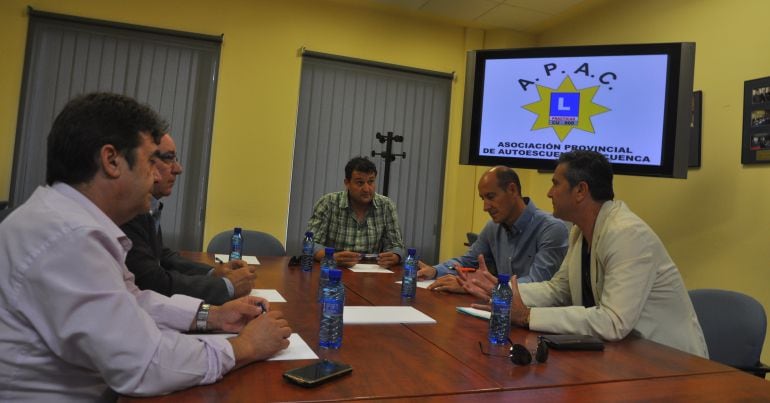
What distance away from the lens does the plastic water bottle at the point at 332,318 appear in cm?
132

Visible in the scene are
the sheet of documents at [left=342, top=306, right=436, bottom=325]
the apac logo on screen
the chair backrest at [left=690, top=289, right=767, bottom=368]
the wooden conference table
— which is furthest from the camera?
the apac logo on screen

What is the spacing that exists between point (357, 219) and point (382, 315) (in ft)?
5.62

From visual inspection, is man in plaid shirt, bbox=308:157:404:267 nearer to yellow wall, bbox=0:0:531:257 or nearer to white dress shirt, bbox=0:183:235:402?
yellow wall, bbox=0:0:531:257

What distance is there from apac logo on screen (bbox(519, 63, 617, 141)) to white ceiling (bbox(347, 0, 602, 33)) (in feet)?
4.27

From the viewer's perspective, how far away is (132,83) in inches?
163

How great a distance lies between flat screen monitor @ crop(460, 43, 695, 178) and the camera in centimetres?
293

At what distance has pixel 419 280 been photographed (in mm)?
2518

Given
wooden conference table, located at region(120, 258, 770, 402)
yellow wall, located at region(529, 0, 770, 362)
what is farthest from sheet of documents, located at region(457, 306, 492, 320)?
yellow wall, located at region(529, 0, 770, 362)

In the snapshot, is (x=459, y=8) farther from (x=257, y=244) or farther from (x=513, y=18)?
(x=257, y=244)

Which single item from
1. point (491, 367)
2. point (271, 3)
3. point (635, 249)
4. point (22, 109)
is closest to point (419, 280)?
point (635, 249)

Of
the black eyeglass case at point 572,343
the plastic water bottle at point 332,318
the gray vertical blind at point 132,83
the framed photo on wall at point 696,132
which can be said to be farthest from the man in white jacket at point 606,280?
the gray vertical blind at point 132,83

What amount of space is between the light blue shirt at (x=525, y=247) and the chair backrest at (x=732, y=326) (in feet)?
2.15

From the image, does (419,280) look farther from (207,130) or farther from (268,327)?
(207,130)

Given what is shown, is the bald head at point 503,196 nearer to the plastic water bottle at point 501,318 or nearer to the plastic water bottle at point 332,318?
the plastic water bottle at point 501,318
